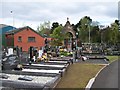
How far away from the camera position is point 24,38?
5878cm

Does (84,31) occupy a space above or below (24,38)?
above

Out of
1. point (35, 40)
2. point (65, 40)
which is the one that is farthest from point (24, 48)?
point (65, 40)

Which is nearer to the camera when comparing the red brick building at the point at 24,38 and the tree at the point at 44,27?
the red brick building at the point at 24,38

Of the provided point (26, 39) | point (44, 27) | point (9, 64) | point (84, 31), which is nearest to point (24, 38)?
point (26, 39)

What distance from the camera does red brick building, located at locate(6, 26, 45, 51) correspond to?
191 ft

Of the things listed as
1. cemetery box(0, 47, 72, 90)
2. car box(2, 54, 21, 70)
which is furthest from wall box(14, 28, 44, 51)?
car box(2, 54, 21, 70)

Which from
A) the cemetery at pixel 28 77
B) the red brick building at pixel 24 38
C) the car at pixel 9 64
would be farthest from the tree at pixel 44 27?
the car at pixel 9 64

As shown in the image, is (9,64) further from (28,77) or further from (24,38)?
(24,38)

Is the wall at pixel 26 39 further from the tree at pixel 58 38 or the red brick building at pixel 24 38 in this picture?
the tree at pixel 58 38

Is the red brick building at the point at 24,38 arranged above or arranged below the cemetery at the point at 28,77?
above

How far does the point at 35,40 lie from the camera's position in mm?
59906

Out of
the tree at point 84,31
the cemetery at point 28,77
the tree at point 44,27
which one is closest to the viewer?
the cemetery at point 28,77

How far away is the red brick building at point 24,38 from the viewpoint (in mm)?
58312

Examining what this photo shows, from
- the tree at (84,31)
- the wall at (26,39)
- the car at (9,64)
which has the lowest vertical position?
the car at (9,64)
